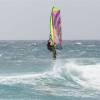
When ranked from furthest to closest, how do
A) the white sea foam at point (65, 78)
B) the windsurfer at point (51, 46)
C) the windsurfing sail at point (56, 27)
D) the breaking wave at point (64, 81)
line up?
the white sea foam at point (65, 78) → the windsurfing sail at point (56, 27) → the windsurfer at point (51, 46) → the breaking wave at point (64, 81)

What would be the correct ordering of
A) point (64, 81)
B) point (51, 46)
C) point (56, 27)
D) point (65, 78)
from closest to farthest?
1. point (51, 46)
2. point (56, 27)
3. point (64, 81)
4. point (65, 78)

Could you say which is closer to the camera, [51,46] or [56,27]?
[51,46]

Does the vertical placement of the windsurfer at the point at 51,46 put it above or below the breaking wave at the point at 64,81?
above

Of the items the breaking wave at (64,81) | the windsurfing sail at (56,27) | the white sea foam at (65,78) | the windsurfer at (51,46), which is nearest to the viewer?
the breaking wave at (64,81)

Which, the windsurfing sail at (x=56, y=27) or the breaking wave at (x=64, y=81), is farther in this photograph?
the windsurfing sail at (x=56, y=27)

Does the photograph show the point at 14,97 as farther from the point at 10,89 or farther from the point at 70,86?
the point at 70,86

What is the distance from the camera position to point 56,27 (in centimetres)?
2719

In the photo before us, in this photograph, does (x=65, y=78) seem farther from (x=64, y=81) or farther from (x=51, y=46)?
(x=51, y=46)

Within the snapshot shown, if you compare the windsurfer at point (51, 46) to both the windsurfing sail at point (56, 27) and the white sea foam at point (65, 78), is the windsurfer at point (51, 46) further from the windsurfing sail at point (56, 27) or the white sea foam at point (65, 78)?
the white sea foam at point (65, 78)

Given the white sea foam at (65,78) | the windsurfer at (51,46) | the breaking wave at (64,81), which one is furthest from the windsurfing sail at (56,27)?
the white sea foam at (65,78)

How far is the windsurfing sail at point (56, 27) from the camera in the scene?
26394mm

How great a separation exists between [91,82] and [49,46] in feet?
13.0

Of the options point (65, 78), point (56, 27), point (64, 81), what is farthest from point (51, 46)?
point (65, 78)

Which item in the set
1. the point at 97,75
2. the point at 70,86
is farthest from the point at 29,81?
the point at 97,75
